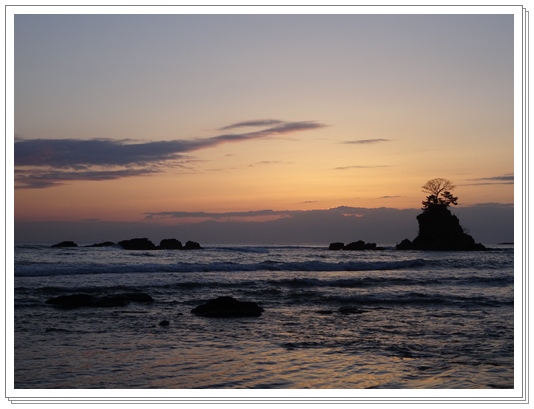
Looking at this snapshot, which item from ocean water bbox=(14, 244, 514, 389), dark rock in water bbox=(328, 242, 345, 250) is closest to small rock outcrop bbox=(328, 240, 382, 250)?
dark rock in water bbox=(328, 242, 345, 250)

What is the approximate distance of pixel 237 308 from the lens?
9016 mm

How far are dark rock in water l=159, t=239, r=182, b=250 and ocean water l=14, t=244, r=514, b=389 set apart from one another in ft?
40.5

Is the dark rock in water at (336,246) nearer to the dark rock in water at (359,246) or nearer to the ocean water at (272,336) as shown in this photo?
the dark rock in water at (359,246)

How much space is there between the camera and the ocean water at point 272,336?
16.9 ft

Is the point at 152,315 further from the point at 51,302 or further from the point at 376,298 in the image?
the point at 376,298

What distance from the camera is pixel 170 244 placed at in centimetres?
2808

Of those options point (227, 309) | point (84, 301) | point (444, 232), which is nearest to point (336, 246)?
point (444, 232)

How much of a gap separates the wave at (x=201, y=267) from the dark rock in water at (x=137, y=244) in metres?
6.81

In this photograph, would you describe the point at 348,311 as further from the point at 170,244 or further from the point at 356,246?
the point at 356,246

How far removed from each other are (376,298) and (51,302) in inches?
248

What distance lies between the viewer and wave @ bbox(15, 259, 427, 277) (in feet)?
49.9

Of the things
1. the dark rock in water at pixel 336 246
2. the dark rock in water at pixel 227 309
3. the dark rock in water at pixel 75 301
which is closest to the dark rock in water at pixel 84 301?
the dark rock in water at pixel 75 301

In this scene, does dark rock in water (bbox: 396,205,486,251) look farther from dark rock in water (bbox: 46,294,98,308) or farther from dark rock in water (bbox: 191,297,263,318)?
dark rock in water (bbox: 46,294,98,308)

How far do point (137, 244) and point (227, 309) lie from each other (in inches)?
675
